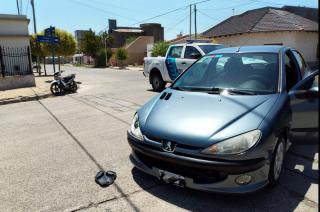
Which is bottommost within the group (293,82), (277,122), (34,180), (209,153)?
(34,180)

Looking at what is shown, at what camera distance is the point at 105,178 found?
12.7 ft

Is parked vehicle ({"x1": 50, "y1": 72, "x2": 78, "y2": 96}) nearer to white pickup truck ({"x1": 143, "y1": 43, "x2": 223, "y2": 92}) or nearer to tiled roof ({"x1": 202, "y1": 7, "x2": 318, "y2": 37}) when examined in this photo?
white pickup truck ({"x1": 143, "y1": 43, "x2": 223, "y2": 92})

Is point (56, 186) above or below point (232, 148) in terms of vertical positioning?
below

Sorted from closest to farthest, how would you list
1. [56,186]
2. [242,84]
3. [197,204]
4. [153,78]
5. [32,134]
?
1. [197,204]
2. [56,186]
3. [242,84]
4. [32,134]
5. [153,78]

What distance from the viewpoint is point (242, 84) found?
13.3 feet

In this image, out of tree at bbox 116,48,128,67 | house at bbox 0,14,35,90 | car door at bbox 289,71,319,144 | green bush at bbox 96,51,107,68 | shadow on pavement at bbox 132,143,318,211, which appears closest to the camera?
shadow on pavement at bbox 132,143,318,211

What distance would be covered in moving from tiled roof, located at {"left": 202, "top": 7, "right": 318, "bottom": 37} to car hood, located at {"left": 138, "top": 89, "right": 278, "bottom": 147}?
22.0m

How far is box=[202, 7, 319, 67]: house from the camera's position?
23.5 meters

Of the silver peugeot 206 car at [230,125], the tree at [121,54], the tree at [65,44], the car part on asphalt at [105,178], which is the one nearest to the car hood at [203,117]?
the silver peugeot 206 car at [230,125]

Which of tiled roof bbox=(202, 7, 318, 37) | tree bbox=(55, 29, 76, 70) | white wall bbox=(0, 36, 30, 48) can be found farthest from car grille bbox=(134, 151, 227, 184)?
tree bbox=(55, 29, 76, 70)

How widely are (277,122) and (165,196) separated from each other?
1470 mm

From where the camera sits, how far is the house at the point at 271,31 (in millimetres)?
23469

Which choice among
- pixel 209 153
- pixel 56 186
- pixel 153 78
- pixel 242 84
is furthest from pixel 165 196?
pixel 153 78

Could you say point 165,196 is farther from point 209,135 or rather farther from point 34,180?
point 34,180
